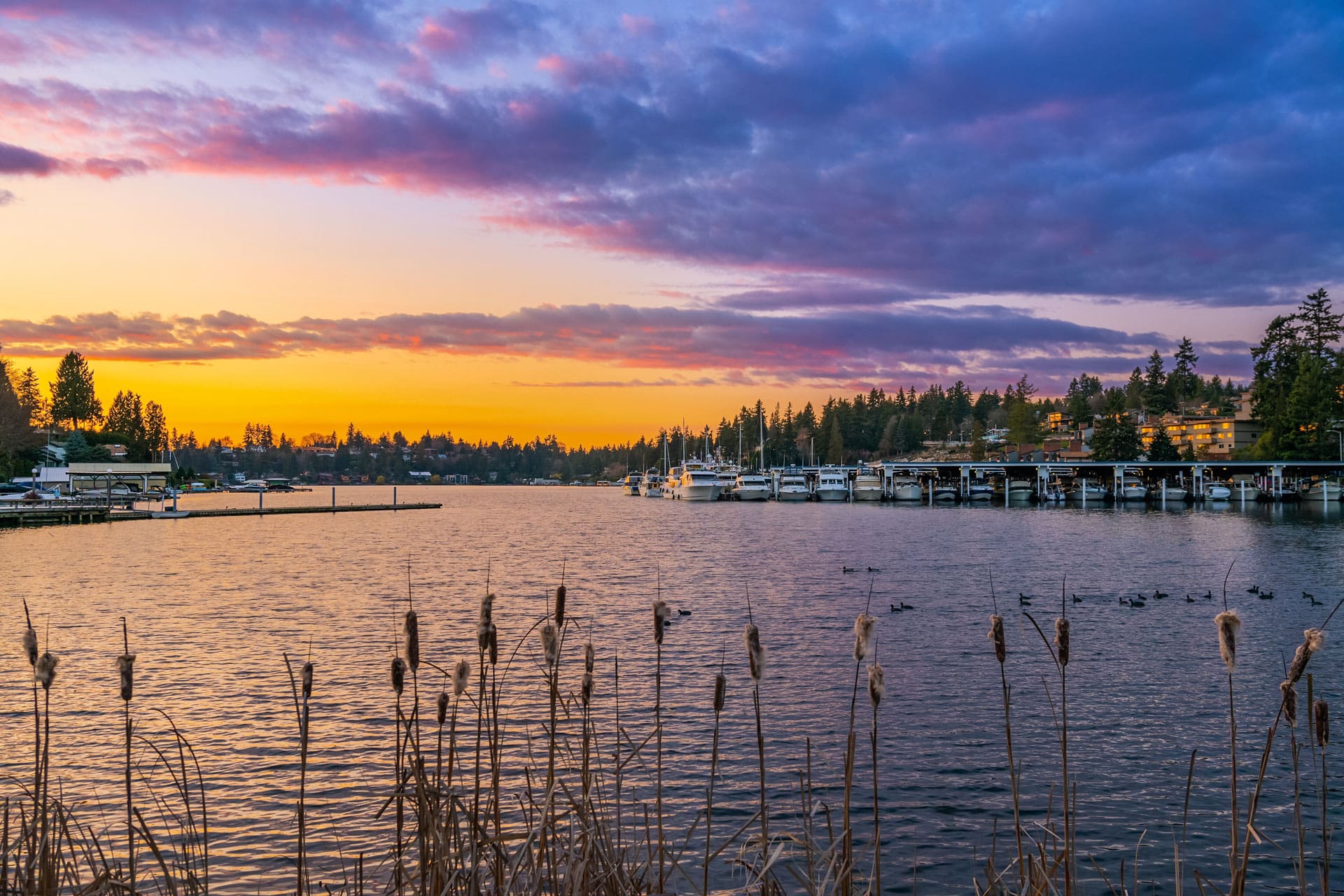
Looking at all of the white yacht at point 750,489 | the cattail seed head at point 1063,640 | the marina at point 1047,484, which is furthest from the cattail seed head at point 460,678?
the white yacht at point 750,489

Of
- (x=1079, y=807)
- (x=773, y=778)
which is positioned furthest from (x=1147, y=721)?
(x=773, y=778)

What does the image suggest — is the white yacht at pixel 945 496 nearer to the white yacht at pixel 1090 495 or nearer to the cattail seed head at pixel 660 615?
the white yacht at pixel 1090 495

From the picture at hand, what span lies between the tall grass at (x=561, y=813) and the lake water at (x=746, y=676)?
0.36m

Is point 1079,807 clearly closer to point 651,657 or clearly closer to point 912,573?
point 651,657

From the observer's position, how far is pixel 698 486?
14762 centimetres

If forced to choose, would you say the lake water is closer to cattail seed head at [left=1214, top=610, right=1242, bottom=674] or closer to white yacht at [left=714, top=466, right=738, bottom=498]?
cattail seed head at [left=1214, top=610, right=1242, bottom=674]

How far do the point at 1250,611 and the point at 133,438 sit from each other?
17368 cm

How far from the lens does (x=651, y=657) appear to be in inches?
935

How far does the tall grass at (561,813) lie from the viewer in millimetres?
3984

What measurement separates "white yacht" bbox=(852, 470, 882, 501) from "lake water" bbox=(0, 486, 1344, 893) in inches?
3790

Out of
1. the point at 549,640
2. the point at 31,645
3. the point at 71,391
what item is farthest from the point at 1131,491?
the point at 71,391

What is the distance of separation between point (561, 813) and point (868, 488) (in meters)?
150

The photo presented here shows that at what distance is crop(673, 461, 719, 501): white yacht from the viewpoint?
148m

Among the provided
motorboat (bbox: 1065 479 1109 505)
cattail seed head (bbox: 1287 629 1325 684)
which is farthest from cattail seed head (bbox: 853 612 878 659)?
motorboat (bbox: 1065 479 1109 505)
